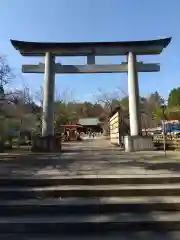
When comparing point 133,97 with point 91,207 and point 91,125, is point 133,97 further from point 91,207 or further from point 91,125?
point 91,125

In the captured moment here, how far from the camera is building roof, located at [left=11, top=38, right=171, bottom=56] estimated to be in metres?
14.9

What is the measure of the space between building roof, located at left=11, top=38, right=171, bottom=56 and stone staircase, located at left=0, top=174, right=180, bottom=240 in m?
10.3

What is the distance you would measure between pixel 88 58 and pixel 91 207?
11665 millimetres

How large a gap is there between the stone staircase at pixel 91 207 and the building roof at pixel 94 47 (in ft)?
33.8

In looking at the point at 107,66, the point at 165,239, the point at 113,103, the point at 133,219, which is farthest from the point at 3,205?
the point at 113,103

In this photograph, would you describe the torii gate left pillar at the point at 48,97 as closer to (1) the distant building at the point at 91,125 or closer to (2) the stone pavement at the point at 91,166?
(2) the stone pavement at the point at 91,166

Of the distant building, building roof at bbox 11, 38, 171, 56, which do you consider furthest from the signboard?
the distant building

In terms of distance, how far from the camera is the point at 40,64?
15539 millimetres

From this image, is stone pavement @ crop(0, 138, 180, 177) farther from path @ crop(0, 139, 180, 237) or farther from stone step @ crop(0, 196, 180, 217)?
stone step @ crop(0, 196, 180, 217)

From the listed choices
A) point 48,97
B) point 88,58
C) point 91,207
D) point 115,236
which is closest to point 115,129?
point 88,58

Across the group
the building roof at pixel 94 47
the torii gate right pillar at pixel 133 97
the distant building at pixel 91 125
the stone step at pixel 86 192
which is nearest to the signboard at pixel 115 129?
the torii gate right pillar at pixel 133 97

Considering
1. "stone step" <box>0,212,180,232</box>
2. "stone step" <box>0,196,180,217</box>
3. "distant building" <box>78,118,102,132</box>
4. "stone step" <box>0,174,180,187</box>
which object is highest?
"distant building" <box>78,118,102,132</box>

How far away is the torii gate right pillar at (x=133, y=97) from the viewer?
1438 cm

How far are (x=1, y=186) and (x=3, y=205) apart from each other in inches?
38.5
